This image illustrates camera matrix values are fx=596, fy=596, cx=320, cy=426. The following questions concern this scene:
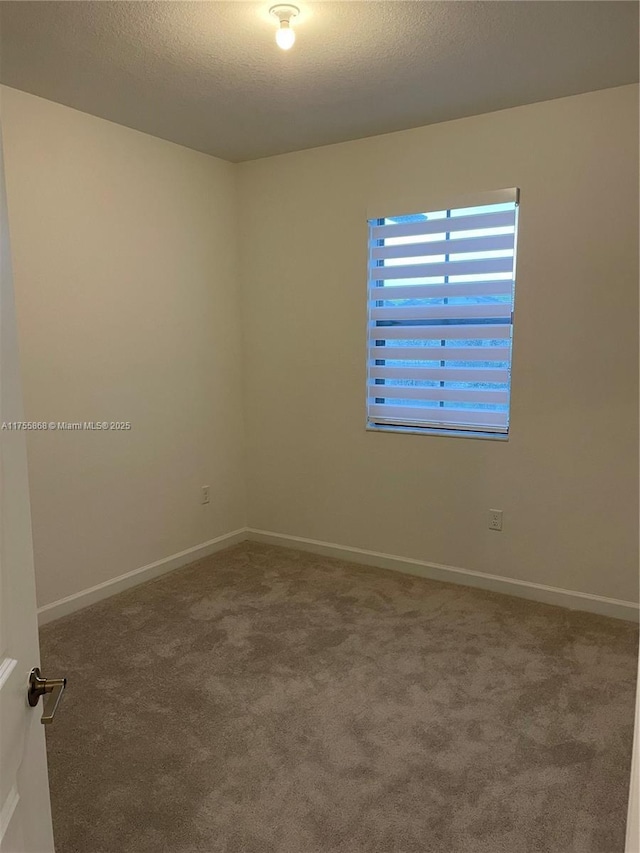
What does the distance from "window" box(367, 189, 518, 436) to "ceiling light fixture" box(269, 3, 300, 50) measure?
1.41m

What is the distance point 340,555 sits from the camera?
3.88 metres

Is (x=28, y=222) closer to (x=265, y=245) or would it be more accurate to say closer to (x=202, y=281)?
(x=202, y=281)

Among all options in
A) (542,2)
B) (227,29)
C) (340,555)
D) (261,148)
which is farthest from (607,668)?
(261,148)

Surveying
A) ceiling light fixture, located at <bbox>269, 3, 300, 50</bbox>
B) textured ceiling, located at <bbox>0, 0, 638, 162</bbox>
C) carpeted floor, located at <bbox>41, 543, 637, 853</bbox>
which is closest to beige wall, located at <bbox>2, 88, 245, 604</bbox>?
textured ceiling, located at <bbox>0, 0, 638, 162</bbox>

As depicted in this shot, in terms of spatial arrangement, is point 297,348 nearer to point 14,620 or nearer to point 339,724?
point 339,724

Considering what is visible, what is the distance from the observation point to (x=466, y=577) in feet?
11.3

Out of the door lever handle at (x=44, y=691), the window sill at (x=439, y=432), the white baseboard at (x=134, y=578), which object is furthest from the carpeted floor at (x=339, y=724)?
the door lever handle at (x=44, y=691)

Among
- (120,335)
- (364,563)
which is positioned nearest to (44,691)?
(120,335)

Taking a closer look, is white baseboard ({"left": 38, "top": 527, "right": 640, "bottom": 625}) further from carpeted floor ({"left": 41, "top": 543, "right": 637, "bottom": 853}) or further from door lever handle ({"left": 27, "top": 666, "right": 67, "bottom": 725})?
door lever handle ({"left": 27, "top": 666, "right": 67, "bottom": 725})

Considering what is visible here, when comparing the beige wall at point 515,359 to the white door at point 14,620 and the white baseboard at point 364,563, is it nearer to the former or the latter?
the white baseboard at point 364,563

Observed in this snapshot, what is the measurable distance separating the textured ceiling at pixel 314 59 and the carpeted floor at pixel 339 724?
8.27 feet

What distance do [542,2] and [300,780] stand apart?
2685 millimetres

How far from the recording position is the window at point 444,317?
316cm

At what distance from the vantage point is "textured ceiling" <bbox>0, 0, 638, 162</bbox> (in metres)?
2.06
